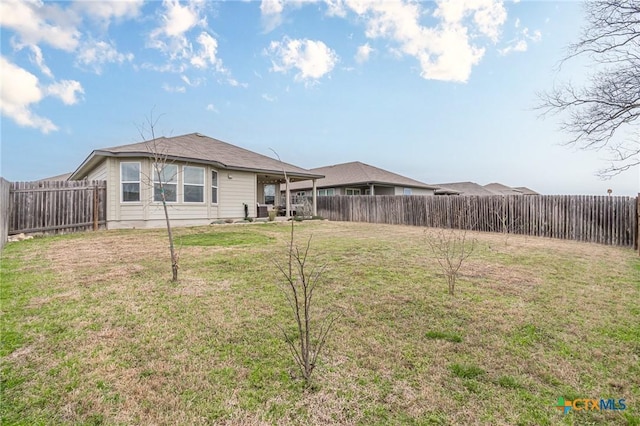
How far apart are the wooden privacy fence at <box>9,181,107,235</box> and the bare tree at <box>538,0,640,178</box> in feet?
49.6

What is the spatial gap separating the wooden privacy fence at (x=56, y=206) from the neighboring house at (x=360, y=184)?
14.8m

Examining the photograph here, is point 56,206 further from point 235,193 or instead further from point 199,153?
point 235,193

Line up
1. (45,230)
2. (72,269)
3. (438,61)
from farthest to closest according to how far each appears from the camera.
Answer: (438,61), (45,230), (72,269)

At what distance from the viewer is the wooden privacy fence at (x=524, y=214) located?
993 cm

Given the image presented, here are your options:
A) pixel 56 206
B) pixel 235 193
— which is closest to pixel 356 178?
pixel 235 193

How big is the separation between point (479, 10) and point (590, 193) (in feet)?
25.3

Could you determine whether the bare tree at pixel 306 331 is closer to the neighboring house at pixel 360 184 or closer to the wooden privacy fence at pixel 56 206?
the wooden privacy fence at pixel 56 206

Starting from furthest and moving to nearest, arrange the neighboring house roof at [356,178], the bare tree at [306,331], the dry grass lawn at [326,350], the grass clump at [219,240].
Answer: the neighboring house roof at [356,178] < the grass clump at [219,240] < the bare tree at [306,331] < the dry grass lawn at [326,350]

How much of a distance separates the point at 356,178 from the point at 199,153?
12754mm

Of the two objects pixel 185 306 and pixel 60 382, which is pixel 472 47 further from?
pixel 60 382

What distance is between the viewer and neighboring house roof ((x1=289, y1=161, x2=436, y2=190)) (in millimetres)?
21941

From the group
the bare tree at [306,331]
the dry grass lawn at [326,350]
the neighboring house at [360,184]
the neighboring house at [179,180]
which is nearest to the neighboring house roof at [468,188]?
the neighboring house at [360,184]

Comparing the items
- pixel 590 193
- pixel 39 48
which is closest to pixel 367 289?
pixel 590 193

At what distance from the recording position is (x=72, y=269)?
16.8 feet
